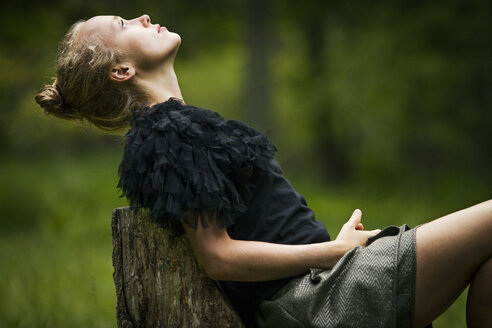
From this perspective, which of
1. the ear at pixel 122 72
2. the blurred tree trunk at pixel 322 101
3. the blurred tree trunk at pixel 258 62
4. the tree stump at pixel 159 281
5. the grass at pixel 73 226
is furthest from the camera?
the blurred tree trunk at pixel 322 101

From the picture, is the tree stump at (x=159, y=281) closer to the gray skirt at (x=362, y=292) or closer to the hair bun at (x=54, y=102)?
the gray skirt at (x=362, y=292)

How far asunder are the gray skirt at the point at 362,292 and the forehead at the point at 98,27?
1.17 m

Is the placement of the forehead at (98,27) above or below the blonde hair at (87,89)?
above

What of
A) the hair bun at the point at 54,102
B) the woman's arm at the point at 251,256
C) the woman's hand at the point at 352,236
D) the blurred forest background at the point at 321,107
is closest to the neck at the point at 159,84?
the hair bun at the point at 54,102

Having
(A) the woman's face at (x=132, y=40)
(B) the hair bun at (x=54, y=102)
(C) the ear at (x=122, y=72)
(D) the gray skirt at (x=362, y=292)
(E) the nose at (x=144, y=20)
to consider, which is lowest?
(D) the gray skirt at (x=362, y=292)

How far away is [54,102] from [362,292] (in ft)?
4.41

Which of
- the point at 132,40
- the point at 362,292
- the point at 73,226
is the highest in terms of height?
the point at 132,40

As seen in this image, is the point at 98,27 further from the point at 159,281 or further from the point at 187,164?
the point at 159,281

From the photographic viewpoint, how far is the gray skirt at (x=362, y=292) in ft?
6.04

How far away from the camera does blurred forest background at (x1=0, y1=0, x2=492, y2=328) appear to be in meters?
8.36

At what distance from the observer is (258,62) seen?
10.7m

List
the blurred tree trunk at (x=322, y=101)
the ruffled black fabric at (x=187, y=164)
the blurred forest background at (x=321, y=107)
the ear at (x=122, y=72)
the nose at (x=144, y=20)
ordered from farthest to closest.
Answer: the blurred tree trunk at (x=322, y=101) → the blurred forest background at (x=321, y=107) → the nose at (x=144, y=20) → the ear at (x=122, y=72) → the ruffled black fabric at (x=187, y=164)

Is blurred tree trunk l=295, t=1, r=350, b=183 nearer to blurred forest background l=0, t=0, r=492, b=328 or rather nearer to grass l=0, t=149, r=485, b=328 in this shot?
blurred forest background l=0, t=0, r=492, b=328

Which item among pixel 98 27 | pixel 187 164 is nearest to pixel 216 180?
pixel 187 164
